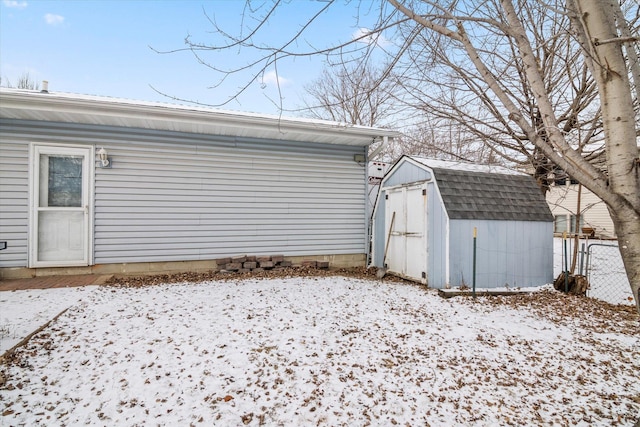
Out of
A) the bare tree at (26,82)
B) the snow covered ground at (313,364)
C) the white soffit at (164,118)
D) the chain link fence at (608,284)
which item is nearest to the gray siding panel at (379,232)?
the white soffit at (164,118)

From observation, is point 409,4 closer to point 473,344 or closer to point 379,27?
point 379,27

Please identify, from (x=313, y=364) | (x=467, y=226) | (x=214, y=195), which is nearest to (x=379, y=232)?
(x=467, y=226)

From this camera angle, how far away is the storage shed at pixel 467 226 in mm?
5328

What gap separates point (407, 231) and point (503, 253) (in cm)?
171

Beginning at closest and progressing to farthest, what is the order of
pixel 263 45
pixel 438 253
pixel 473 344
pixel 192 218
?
pixel 263 45
pixel 473 344
pixel 438 253
pixel 192 218

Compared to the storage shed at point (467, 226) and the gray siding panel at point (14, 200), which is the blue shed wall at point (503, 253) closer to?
the storage shed at point (467, 226)

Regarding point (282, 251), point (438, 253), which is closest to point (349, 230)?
point (282, 251)

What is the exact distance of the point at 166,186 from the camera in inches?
231

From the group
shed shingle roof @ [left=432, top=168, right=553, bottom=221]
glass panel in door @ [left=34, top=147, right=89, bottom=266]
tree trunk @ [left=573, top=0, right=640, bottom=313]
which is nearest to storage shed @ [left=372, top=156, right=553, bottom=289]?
shed shingle roof @ [left=432, top=168, right=553, bottom=221]

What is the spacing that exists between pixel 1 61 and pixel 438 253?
32.4 feet

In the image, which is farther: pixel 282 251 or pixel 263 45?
pixel 282 251

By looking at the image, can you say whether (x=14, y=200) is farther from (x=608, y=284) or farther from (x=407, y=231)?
(x=608, y=284)

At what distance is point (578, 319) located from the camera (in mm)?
4188

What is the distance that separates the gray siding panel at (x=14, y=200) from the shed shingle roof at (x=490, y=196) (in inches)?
270
